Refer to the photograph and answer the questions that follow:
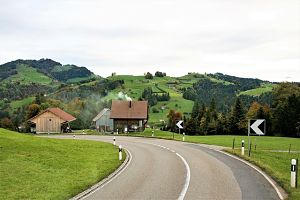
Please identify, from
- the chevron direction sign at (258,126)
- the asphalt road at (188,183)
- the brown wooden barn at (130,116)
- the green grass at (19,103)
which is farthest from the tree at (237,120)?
the green grass at (19,103)

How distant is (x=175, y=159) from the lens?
24516 mm

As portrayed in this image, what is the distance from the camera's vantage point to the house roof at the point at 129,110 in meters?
80.8

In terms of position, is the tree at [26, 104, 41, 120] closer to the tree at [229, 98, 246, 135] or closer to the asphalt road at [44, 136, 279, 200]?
the tree at [229, 98, 246, 135]

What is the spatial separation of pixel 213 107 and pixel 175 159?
278 ft

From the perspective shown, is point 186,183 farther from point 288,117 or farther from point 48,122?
point 48,122

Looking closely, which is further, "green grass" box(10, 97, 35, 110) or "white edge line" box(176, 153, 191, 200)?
"green grass" box(10, 97, 35, 110)

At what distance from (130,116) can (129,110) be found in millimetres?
1666

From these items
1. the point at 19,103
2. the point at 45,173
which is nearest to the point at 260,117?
the point at 45,173

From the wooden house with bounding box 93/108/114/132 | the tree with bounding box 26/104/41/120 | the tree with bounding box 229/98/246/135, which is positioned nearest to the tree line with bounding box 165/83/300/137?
the tree with bounding box 229/98/246/135

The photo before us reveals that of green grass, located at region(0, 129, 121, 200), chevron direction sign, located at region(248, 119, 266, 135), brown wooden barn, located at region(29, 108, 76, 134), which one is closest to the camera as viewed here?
green grass, located at region(0, 129, 121, 200)

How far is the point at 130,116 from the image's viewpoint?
8081 centimetres

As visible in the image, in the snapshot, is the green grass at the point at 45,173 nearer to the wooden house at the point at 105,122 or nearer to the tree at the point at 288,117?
the wooden house at the point at 105,122

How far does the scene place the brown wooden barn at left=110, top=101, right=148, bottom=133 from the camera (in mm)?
80625

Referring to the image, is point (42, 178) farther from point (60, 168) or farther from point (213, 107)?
point (213, 107)
